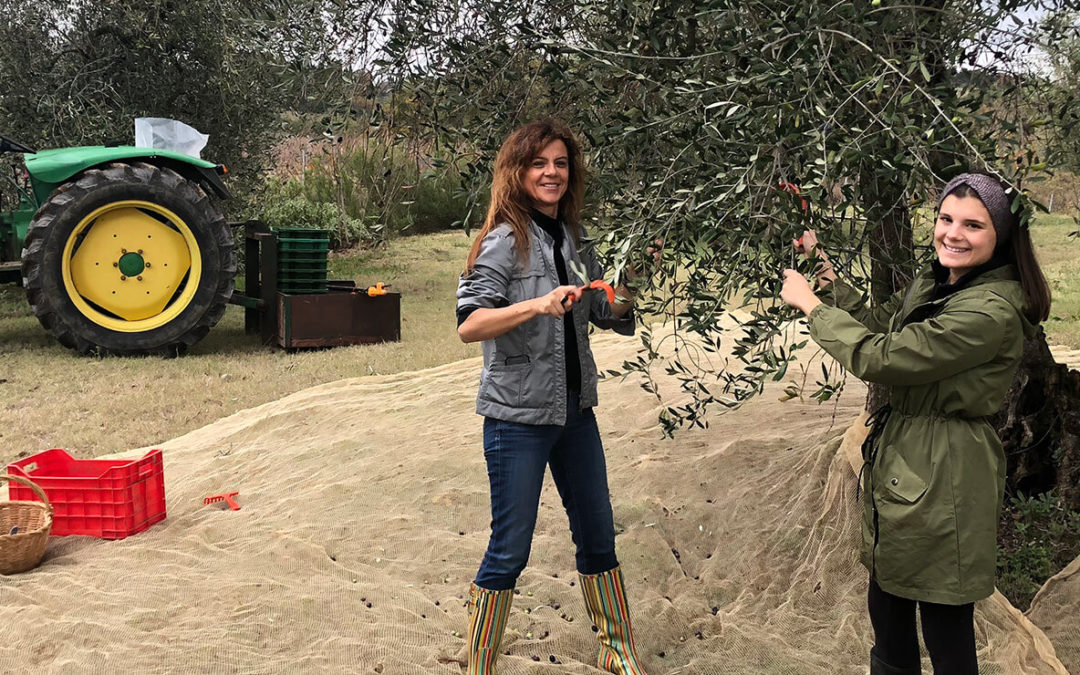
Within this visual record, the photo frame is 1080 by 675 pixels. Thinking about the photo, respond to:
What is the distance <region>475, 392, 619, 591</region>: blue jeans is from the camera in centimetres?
299

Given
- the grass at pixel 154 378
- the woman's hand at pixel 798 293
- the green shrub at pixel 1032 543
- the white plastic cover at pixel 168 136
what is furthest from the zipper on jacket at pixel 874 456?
the white plastic cover at pixel 168 136

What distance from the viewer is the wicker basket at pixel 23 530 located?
13.4ft

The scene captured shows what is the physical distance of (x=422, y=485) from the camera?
16.6 ft

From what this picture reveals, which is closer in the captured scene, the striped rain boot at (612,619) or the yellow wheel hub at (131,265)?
the striped rain boot at (612,619)

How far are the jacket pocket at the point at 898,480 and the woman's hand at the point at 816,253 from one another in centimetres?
53

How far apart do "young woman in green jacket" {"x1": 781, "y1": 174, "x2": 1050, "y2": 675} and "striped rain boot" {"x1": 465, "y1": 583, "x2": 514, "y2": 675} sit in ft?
3.68

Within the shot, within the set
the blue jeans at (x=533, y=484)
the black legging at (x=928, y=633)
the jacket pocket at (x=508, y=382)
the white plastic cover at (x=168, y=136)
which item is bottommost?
the black legging at (x=928, y=633)

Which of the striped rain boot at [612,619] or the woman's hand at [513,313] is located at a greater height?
the woman's hand at [513,313]

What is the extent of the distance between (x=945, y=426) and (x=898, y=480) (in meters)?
0.18

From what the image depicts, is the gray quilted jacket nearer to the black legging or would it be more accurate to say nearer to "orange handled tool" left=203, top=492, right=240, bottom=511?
the black legging

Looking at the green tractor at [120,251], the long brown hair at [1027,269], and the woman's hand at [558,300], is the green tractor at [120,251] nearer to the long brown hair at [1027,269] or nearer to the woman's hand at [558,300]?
the woman's hand at [558,300]

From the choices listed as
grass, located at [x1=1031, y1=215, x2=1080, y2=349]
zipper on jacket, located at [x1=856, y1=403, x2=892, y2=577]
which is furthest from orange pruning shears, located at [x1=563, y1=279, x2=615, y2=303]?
grass, located at [x1=1031, y1=215, x2=1080, y2=349]

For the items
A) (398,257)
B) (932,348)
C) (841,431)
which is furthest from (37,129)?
(932,348)

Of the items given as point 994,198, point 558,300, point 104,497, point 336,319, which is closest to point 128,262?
point 336,319
